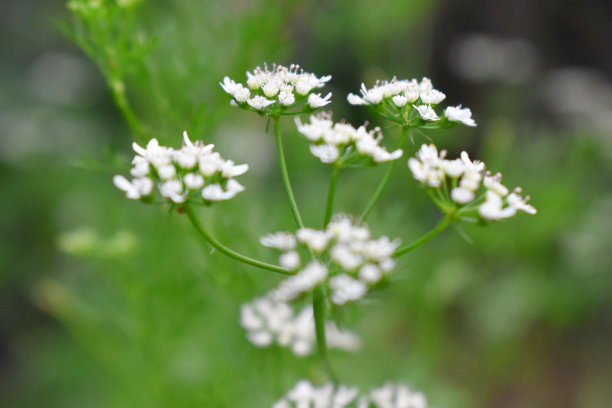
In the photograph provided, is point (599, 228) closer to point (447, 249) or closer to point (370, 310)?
point (447, 249)

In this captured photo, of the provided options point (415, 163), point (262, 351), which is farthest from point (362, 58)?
point (415, 163)

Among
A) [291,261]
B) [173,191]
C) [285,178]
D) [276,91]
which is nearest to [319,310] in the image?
[291,261]

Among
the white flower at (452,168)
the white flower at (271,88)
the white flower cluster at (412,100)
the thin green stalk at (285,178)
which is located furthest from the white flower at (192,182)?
the white flower at (452,168)

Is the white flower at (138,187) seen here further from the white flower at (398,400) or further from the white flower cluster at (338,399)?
the white flower at (398,400)

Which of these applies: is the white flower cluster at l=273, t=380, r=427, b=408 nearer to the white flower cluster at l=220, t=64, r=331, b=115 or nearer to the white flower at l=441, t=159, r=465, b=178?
the white flower at l=441, t=159, r=465, b=178

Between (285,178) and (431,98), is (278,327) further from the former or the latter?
(431,98)

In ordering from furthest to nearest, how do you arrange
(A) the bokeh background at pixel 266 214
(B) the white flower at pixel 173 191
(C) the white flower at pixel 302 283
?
1. (A) the bokeh background at pixel 266 214
2. (B) the white flower at pixel 173 191
3. (C) the white flower at pixel 302 283
